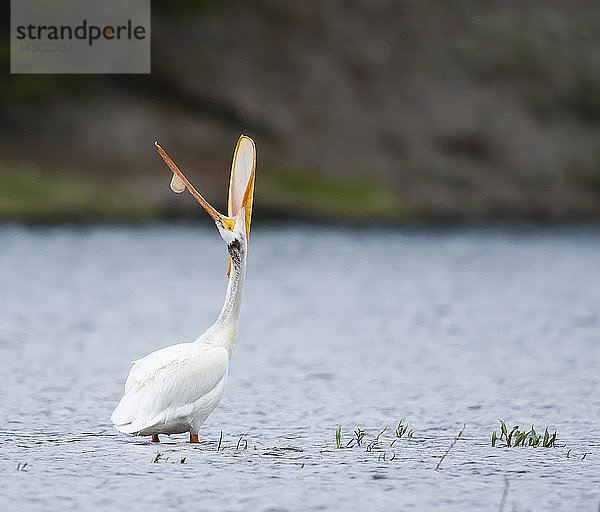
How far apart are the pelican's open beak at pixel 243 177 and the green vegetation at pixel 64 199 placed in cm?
2596

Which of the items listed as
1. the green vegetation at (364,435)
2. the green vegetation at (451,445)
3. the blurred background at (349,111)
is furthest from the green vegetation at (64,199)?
the green vegetation at (451,445)

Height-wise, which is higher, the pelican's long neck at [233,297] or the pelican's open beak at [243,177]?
the pelican's open beak at [243,177]

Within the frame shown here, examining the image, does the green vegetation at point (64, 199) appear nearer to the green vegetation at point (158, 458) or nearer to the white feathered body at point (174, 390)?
the white feathered body at point (174, 390)

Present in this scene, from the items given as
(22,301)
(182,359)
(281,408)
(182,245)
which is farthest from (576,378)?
(182,245)

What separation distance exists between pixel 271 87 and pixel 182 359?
32.2m

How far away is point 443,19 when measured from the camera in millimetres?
41469

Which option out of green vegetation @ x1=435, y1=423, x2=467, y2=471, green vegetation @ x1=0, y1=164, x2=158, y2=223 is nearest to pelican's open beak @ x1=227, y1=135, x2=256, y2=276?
green vegetation @ x1=435, y1=423, x2=467, y2=471

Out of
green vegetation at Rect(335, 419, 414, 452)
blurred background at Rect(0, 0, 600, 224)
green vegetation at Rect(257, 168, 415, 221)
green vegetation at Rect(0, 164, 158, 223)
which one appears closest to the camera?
green vegetation at Rect(335, 419, 414, 452)

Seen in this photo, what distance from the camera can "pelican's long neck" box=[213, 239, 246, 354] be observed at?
28.0 feet

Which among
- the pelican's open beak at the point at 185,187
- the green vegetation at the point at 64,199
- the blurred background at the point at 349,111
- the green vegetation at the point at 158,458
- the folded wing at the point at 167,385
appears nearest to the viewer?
the green vegetation at the point at 158,458

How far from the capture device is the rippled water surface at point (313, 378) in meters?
7.31

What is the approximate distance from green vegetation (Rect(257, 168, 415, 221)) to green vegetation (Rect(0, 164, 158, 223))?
12.9 feet

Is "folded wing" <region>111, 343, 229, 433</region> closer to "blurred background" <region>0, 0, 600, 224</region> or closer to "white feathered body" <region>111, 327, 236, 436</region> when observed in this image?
"white feathered body" <region>111, 327, 236, 436</region>

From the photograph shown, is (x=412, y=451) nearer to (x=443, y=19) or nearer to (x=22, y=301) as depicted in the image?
(x=22, y=301)
